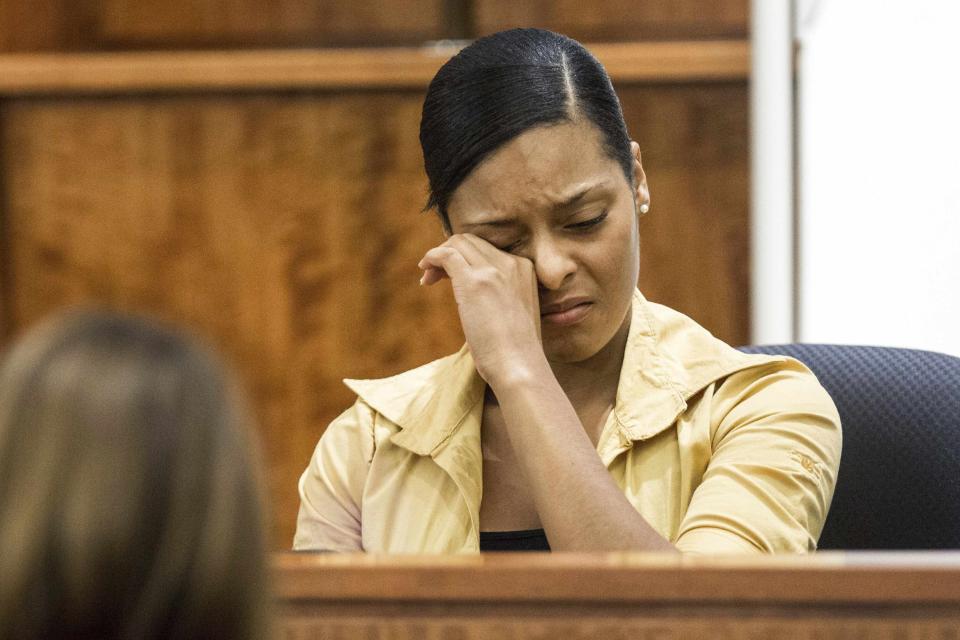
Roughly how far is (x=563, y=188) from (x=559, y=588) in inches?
23.2

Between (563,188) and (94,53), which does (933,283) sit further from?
(94,53)

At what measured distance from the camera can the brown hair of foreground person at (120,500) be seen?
1.50 ft

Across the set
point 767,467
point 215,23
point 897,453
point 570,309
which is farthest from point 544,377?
point 215,23

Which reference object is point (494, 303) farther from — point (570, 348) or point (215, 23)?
point (215, 23)

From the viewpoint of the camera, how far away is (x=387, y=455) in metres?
1.35

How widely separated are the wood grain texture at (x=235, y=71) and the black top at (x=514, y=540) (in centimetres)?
146

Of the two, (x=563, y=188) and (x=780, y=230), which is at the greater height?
(x=563, y=188)

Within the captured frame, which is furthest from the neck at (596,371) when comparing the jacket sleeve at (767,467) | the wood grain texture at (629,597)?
the wood grain texture at (629,597)

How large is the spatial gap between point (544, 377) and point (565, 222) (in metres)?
0.18

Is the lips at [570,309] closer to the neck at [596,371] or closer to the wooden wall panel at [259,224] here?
the neck at [596,371]

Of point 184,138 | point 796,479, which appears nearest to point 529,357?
point 796,479

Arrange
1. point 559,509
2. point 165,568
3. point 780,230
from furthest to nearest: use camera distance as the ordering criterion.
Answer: point 780,230
point 559,509
point 165,568

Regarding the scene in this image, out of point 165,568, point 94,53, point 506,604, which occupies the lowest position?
point 506,604

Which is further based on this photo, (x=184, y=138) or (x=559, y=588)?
(x=184, y=138)
